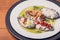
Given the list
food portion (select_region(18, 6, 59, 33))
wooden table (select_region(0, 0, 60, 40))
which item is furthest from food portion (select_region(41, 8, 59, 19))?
wooden table (select_region(0, 0, 60, 40))

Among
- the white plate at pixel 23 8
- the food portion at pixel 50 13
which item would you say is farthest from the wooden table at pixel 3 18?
the food portion at pixel 50 13

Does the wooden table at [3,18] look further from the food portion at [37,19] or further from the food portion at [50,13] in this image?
the food portion at [50,13]

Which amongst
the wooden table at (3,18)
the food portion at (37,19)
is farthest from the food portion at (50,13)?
the wooden table at (3,18)

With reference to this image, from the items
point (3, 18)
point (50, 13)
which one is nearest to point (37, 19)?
point (50, 13)

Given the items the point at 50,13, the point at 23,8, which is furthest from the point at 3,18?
the point at 50,13

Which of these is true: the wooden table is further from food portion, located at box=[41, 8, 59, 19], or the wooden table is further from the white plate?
food portion, located at box=[41, 8, 59, 19]

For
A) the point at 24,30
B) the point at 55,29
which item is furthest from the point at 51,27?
the point at 24,30

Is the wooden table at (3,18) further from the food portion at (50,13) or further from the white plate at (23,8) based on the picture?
the food portion at (50,13)

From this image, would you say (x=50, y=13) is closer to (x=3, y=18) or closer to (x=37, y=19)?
(x=37, y=19)

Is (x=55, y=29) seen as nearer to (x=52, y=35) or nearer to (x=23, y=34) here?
(x=52, y=35)

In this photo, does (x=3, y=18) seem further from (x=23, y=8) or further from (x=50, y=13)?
(x=50, y=13)
